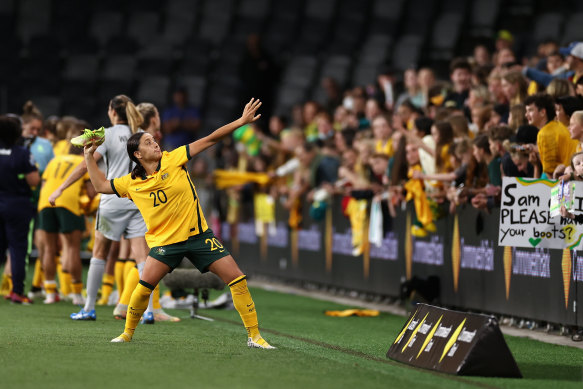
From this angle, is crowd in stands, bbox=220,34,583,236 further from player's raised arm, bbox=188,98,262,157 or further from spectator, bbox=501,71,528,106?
player's raised arm, bbox=188,98,262,157

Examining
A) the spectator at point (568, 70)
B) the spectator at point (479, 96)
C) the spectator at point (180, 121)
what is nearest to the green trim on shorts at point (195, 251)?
the spectator at point (568, 70)

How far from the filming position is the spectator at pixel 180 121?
2172 cm

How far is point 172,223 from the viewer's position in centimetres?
885

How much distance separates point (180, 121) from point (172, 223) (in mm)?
13114

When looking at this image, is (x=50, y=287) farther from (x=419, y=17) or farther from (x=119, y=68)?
(x=419, y=17)

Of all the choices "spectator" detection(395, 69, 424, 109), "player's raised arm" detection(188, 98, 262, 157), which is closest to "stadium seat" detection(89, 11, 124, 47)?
"spectator" detection(395, 69, 424, 109)

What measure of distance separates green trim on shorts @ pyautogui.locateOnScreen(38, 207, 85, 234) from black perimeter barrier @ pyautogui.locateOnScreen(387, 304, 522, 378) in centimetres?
597

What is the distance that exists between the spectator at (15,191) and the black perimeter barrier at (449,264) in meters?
4.75

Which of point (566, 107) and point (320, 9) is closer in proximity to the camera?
point (566, 107)

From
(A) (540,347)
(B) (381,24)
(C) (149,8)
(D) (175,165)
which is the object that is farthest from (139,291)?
(C) (149,8)

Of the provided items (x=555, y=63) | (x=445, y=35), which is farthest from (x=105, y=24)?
(x=555, y=63)

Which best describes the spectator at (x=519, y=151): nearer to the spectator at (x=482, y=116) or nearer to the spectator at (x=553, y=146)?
the spectator at (x=553, y=146)

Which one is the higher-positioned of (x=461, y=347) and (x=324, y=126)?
(x=324, y=126)

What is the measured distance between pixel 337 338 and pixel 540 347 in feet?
6.13
